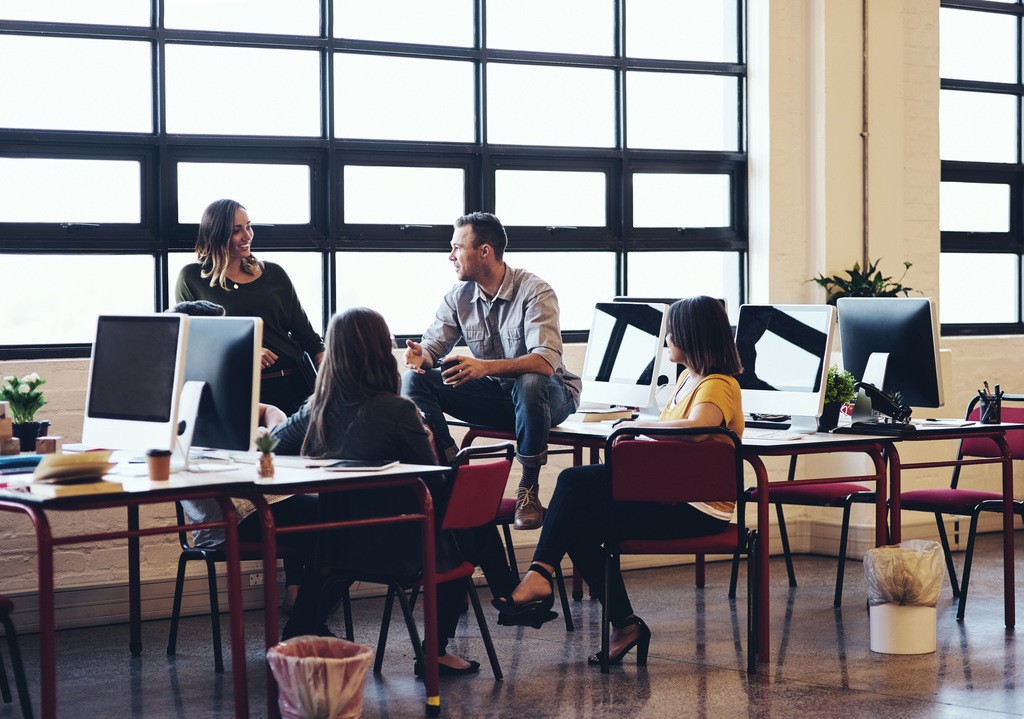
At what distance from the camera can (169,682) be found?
4.41 m

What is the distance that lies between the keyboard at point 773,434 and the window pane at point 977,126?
3.02 meters

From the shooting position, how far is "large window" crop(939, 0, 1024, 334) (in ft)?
24.5

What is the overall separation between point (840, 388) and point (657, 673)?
1.26 m

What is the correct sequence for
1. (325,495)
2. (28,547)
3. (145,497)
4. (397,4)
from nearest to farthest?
(145,497) < (325,495) < (28,547) < (397,4)

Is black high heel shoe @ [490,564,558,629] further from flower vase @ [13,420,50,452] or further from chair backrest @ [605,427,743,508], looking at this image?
flower vase @ [13,420,50,452]

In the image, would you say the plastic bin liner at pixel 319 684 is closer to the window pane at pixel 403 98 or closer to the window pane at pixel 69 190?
the window pane at pixel 69 190

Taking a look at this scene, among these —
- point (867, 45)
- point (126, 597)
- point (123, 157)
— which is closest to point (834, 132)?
point (867, 45)

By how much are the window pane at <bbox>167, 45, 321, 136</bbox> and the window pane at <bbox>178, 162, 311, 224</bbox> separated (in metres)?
0.14

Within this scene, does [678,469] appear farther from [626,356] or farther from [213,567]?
[213,567]

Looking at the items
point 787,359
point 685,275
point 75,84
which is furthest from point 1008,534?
point 75,84

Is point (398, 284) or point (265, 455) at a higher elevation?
point (398, 284)

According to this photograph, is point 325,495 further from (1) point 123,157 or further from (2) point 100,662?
(1) point 123,157

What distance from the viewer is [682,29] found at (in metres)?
6.70

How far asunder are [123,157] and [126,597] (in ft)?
5.41
